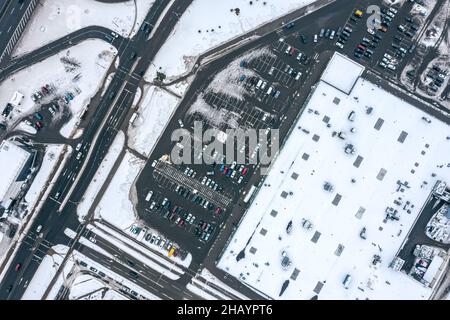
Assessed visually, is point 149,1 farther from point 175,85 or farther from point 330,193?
point 330,193

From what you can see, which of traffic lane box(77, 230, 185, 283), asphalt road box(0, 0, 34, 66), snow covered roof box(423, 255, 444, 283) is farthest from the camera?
asphalt road box(0, 0, 34, 66)

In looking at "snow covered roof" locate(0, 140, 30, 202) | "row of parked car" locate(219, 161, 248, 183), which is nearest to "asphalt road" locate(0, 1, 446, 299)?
"snow covered roof" locate(0, 140, 30, 202)

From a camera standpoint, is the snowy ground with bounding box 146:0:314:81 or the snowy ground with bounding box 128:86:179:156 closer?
the snowy ground with bounding box 146:0:314:81

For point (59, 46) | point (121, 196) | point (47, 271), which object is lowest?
point (47, 271)

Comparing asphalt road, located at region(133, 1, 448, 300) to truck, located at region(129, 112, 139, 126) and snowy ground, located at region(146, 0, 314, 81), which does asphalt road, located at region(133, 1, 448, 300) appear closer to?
snowy ground, located at region(146, 0, 314, 81)

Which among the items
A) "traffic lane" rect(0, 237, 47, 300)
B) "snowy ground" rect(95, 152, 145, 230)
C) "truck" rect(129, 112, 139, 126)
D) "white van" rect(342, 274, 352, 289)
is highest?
"truck" rect(129, 112, 139, 126)

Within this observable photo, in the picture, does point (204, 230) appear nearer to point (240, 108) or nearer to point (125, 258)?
point (125, 258)

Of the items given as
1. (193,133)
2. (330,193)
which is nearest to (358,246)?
(330,193)


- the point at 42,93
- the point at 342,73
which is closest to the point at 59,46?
the point at 42,93
